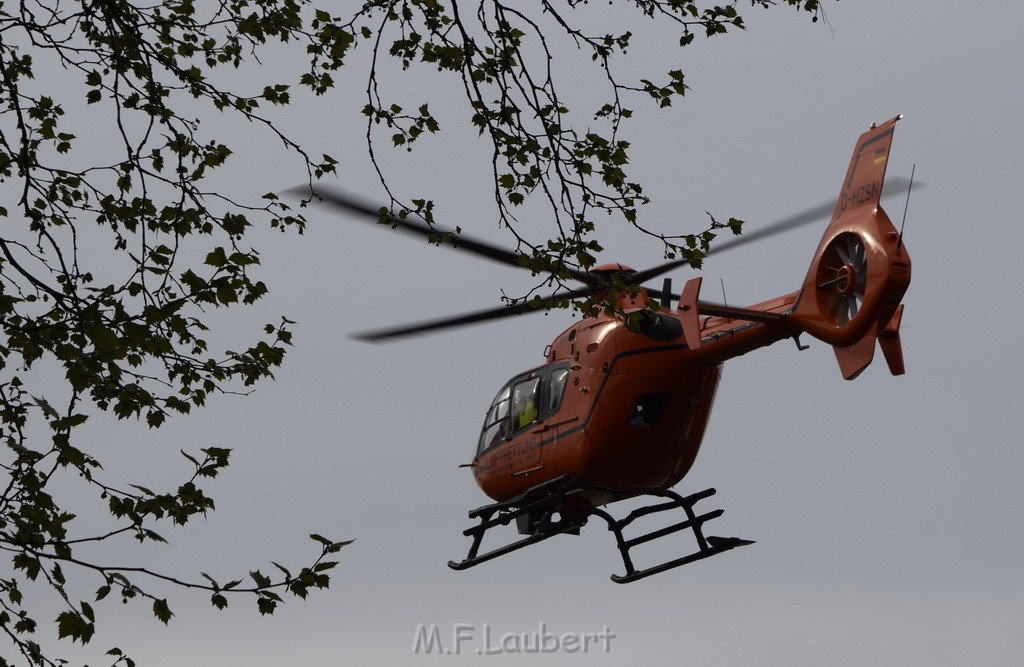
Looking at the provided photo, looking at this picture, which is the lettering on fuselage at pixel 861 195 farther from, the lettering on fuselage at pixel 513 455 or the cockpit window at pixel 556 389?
the lettering on fuselage at pixel 513 455

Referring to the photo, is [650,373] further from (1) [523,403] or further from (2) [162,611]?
(2) [162,611]

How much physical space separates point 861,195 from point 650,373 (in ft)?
14.4

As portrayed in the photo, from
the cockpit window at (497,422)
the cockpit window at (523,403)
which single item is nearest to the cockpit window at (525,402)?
the cockpit window at (523,403)

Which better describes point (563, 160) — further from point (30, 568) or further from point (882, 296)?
point (882, 296)

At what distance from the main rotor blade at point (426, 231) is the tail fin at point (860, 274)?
357 cm

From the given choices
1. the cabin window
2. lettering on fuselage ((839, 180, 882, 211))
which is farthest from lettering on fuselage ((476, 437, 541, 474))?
lettering on fuselage ((839, 180, 882, 211))

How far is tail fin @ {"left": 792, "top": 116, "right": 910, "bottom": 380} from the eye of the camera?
1797 centimetres

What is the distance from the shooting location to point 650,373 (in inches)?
843

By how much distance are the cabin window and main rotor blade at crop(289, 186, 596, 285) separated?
10.2 feet

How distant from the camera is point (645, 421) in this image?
854 inches

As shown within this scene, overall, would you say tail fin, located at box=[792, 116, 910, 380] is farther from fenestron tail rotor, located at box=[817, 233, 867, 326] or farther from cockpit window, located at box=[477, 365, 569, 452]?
cockpit window, located at box=[477, 365, 569, 452]

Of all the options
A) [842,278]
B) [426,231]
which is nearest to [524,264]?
[426,231]

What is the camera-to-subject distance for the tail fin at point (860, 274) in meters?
18.0

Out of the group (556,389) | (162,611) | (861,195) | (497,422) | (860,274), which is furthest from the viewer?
(497,422)
